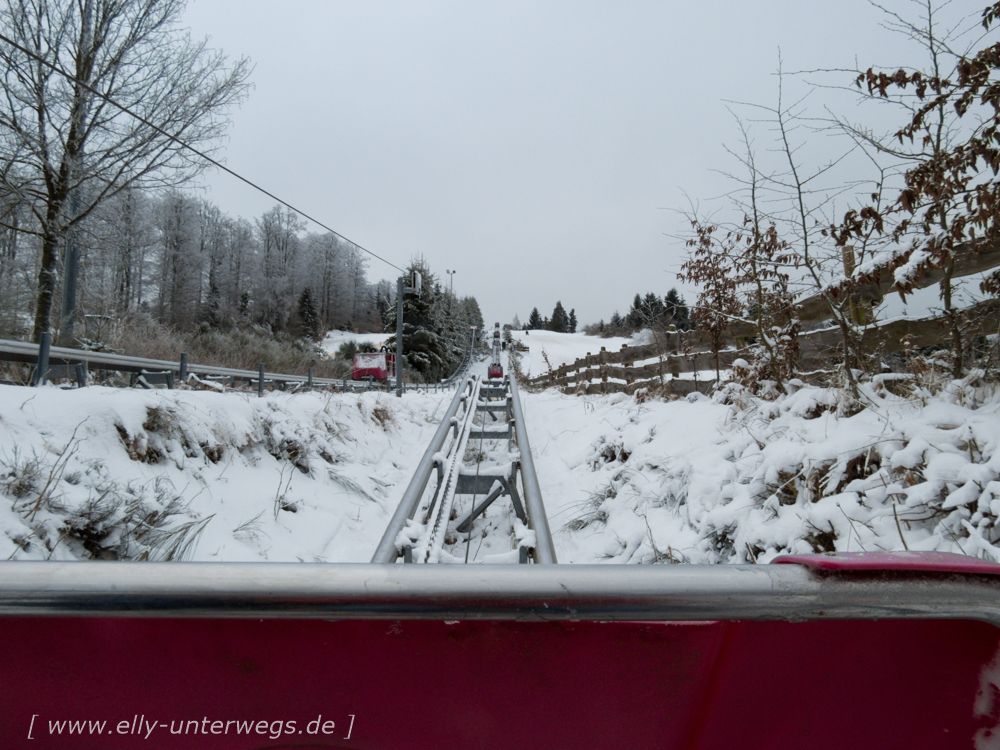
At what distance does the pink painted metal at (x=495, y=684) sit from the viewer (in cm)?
77

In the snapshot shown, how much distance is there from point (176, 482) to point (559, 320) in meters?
103

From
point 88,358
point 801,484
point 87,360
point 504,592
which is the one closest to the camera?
point 504,592

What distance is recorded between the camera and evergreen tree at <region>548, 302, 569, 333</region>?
4087 inches

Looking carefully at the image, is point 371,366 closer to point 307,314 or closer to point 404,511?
point 404,511

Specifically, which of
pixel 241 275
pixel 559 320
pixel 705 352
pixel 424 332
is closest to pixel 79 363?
pixel 705 352

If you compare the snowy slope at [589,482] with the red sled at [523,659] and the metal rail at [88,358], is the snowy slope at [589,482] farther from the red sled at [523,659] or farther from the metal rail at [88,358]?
the metal rail at [88,358]

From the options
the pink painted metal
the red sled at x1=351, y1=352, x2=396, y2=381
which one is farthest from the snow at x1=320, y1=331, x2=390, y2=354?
the pink painted metal


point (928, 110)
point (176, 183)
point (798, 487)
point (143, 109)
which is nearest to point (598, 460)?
point (798, 487)

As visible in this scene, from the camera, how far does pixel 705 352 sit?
250 inches

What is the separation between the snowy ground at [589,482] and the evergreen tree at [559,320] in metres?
99.7

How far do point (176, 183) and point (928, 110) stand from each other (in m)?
13.7

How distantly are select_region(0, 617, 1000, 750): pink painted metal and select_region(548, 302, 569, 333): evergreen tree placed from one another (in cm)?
10307

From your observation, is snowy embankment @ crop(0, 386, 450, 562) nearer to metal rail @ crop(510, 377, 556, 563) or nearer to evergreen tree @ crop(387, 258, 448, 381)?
metal rail @ crop(510, 377, 556, 563)

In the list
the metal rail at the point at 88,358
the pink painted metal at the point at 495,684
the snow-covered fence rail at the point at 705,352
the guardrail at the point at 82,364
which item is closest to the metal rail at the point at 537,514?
the pink painted metal at the point at 495,684
